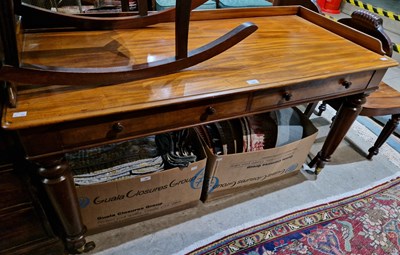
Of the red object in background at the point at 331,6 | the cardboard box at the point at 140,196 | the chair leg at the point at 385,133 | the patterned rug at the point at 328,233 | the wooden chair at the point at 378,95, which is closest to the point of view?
the cardboard box at the point at 140,196

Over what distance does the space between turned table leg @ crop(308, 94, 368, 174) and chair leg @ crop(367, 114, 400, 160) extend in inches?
17.0

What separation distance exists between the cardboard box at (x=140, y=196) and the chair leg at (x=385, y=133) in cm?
119

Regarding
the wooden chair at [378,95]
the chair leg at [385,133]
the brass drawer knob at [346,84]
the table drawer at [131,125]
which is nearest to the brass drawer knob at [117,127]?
the table drawer at [131,125]

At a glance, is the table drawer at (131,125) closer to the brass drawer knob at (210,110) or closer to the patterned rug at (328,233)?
the brass drawer knob at (210,110)

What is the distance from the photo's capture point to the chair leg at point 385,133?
161 centimetres

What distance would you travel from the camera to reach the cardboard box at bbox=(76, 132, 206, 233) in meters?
1.08

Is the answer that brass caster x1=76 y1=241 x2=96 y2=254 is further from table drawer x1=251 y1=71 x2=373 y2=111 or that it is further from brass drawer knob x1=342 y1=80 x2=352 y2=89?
brass drawer knob x1=342 y1=80 x2=352 y2=89

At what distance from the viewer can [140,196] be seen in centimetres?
116

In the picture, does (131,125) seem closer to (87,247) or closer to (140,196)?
(140,196)

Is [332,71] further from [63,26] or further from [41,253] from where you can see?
[41,253]

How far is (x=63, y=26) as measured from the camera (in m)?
1.09

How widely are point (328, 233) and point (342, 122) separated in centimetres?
54

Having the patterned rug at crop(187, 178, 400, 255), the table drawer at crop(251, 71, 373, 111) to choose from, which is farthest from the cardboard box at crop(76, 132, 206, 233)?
the table drawer at crop(251, 71, 373, 111)

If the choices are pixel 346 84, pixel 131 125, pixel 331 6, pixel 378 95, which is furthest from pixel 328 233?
pixel 331 6
